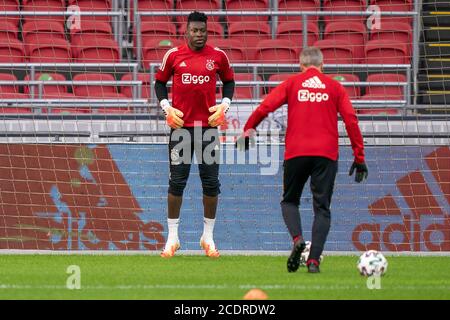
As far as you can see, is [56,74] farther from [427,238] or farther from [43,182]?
[427,238]

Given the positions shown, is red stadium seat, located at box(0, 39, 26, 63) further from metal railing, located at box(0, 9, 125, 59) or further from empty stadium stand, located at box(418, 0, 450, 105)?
empty stadium stand, located at box(418, 0, 450, 105)

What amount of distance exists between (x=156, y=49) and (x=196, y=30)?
14.5 feet

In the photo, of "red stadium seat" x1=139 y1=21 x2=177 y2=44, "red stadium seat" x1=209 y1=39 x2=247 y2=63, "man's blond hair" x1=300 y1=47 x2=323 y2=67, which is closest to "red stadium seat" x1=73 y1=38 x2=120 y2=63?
"red stadium seat" x1=139 y1=21 x2=177 y2=44

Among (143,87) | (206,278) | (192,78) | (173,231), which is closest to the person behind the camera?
(206,278)

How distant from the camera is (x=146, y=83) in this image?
50.9 ft

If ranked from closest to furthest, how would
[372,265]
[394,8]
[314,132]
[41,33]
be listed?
1. [372,265]
2. [314,132]
3. [41,33]
4. [394,8]

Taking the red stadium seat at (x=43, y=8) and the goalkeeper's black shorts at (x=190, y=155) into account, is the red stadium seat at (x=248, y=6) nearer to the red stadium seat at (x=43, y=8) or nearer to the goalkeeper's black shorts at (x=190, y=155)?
the red stadium seat at (x=43, y=8)

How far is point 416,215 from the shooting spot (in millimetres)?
13602

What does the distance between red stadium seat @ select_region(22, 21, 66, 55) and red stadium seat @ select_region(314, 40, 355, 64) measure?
3436mm

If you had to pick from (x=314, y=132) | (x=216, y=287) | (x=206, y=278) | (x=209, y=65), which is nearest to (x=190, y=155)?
(x=209, y=65)

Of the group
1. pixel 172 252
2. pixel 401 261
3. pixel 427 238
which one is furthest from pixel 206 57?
pixel 427 238

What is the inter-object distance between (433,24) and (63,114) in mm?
6078

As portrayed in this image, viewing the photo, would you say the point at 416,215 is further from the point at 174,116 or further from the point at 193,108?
the point at 174,116

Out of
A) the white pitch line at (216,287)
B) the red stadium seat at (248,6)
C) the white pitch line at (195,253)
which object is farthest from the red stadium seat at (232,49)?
the white pitch line at (216,287)
